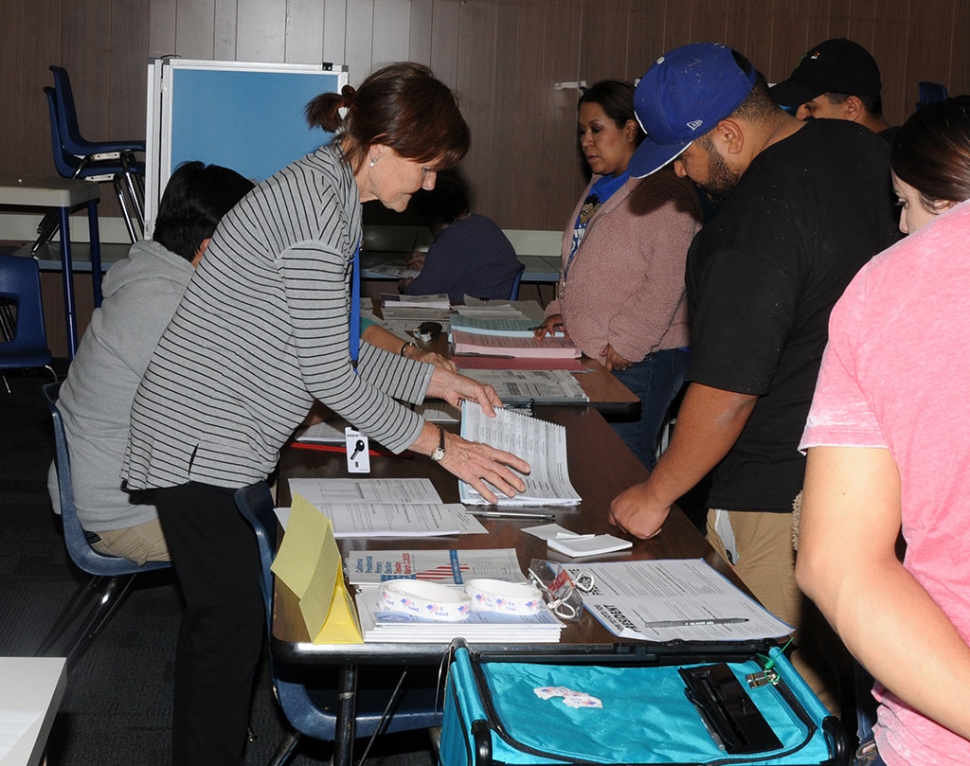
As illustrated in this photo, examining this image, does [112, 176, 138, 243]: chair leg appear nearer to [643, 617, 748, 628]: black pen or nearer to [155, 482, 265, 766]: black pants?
[155, 482, 265, 766]: black pants

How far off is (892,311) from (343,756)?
1.18m

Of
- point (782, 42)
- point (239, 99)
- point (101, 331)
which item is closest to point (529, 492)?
point (101, 331)

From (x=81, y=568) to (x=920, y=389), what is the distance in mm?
2068

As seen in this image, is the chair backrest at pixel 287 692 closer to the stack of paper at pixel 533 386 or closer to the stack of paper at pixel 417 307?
the stack of paper at pixel 533 386

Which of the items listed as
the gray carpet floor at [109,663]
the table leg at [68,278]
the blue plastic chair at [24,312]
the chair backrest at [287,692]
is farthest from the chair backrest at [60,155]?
the chair backrest at [287,692]

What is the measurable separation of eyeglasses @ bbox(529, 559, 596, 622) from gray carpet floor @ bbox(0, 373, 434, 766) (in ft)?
3.54

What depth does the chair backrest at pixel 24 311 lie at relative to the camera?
4.52m

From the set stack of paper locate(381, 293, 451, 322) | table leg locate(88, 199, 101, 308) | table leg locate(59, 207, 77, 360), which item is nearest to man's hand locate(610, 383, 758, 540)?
stack of paper locate(381, 293, 451, 322)

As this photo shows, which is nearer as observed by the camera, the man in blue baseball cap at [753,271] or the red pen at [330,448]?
the man in blue baseball cap at [753,271]

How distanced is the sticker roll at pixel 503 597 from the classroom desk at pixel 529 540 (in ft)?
0.19

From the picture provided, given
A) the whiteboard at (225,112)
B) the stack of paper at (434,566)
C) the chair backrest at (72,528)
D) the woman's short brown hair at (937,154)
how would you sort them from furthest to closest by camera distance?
1. the whiteboard at (225,112)
2. the chair backrest at (72,528)
3. the stack of paper at (434,566)
4. the woman's short brown hair at (937,154)

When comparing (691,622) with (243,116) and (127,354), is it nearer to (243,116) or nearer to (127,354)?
(127,354)

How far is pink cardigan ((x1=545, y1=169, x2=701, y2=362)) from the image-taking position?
3.08 meters

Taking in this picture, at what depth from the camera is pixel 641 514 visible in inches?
68.2
